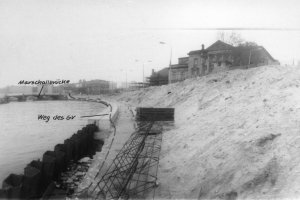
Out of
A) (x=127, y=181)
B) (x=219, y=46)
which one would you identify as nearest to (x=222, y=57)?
(x=219, y=46)

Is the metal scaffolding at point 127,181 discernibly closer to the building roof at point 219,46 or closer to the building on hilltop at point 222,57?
the building on hilltop at point 222,57

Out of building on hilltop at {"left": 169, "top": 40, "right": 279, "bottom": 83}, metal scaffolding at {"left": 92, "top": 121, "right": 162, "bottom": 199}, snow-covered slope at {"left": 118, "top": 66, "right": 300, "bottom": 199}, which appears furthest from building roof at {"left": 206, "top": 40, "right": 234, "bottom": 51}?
metal scaffolding at {"left": 92, "top": 121, "right": 162, "bottom": 199}

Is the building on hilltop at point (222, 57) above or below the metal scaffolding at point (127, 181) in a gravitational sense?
above

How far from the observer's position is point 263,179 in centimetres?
728

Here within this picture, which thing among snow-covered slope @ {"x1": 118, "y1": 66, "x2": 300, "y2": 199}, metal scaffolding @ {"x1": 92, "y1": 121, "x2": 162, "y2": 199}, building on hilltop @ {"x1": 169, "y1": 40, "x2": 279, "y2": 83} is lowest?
metal scaffolding @ {"x1": 92, "y1": 121, "x2": 162, "y2": 199}

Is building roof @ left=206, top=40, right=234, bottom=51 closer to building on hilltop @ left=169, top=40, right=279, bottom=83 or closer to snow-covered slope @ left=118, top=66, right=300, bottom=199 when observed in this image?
building on hilltop @ left=169, top=40, right=279, bottom=83

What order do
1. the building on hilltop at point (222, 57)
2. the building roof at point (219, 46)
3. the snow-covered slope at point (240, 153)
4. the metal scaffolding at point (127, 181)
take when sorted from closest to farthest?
1. the snow-covered slope at point (240, 153)
2. the metal scaffolding at point (127, 181)
3. the building on hilltop at point (222, 57)
4. the building roof at point (219, 46)

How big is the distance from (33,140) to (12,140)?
Answer: 190cm

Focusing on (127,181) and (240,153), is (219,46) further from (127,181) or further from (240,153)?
(127,181)

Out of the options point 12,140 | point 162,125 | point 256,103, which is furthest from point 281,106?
point 12,140

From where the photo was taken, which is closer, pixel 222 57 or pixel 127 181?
pixel 127 181

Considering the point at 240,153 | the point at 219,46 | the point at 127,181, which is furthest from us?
the point at 219,46

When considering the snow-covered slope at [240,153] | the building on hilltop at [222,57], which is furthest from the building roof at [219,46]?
the snow-covered slope at [240,153]

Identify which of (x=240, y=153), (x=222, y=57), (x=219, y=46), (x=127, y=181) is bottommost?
(x=127, y=181)
